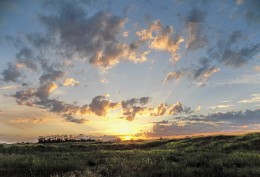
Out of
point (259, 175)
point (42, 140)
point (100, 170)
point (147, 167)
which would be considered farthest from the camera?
point (42, 140)

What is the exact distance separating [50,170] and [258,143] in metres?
26.0

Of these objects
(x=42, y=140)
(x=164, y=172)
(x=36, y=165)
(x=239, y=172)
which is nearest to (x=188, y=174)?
(x=164, y=172)

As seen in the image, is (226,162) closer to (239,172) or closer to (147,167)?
(239,172)

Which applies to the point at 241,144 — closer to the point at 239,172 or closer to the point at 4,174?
the point at 239,172

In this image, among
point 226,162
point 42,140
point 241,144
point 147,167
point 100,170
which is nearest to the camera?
point 100,170

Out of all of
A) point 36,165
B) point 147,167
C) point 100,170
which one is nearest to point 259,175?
point 147,167

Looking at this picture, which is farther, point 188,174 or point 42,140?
point 42,140

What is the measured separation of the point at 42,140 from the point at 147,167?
76779 mm

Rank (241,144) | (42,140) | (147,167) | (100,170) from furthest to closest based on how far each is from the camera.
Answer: (42,140), (241,144), (147,167), (100,170)

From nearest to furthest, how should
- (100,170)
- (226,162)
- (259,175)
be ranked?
1. (259,175)
2. (100,170)
3. (226,162)

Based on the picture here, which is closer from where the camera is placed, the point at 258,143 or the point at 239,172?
the point at 239,172

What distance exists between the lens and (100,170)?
52.5ft

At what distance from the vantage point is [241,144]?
36031 mm

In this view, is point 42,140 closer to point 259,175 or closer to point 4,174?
point 4,174
